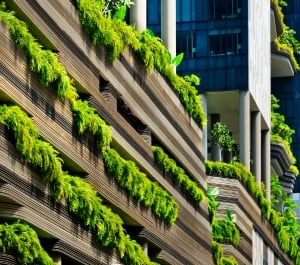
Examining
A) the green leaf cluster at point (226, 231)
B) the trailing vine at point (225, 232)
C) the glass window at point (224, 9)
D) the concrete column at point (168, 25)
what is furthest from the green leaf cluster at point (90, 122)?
the glass window at point (224, 9)

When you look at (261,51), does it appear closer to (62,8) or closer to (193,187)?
(193,187)

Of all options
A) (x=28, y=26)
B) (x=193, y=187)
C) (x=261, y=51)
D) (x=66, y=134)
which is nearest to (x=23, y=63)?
(x=28, y=26)

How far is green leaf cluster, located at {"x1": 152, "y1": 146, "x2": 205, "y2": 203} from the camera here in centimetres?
4162

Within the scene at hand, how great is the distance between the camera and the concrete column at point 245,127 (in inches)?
2870

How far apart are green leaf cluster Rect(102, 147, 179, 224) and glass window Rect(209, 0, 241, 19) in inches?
1366

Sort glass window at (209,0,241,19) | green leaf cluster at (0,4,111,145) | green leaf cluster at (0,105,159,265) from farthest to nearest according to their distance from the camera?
glass window at (209,0,241,19) → green leaf cluster at (0,4,111,145) → green leaf cluster at (0,105,159,265)

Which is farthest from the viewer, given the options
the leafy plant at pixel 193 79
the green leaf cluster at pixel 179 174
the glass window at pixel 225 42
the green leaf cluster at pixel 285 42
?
the green leaf cluster at pixel 285 42

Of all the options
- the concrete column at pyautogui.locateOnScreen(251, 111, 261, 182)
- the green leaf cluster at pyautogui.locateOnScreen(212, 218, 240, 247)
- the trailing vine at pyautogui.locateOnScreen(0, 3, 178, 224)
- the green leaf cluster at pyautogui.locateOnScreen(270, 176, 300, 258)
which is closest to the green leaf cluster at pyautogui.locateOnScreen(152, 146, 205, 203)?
the trailing vine at pyautogui.locateOnScreen(0, 3, 178, 224)

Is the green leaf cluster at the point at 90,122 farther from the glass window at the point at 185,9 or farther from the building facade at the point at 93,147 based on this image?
the glass window at the point at 185,9

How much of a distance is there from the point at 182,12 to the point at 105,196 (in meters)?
43.0

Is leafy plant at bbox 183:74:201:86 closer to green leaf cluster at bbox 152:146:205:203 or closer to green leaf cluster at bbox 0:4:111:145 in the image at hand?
Result: green leaf cluster at bbox 152:146:205:203

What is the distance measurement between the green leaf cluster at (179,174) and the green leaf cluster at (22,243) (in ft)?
44.7

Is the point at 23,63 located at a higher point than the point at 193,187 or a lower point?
lower

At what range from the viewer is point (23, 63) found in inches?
1124
